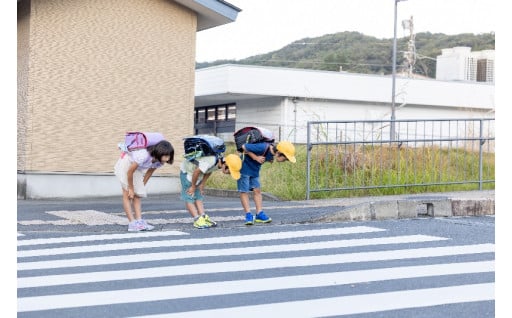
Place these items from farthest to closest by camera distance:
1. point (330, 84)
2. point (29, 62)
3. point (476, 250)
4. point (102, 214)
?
point (330, 84), point (29, 62), point (102, 214), point (476, 250)

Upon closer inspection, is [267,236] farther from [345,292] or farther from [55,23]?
[55,23]

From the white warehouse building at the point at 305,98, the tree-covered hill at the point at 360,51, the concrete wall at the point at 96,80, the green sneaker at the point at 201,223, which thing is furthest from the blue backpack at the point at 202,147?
the tree-covered hill at the point at 360,51

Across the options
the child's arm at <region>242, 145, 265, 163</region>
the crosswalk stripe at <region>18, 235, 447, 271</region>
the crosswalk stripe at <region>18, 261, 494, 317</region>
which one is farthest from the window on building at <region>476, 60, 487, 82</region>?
the crosswalk stripe at <region>18, 261, 494, 317</region>

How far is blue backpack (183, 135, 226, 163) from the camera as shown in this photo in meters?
9.41

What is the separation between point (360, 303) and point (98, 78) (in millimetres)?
11737

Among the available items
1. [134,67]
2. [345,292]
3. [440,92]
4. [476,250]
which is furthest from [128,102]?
[440,92]

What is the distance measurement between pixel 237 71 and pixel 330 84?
4.73 meters

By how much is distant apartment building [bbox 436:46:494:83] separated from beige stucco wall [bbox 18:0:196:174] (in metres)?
34.2

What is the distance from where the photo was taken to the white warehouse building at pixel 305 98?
3303 cm

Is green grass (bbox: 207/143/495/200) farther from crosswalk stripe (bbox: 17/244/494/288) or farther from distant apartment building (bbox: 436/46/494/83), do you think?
distant apartment building (bbox: 436/46/494/83)

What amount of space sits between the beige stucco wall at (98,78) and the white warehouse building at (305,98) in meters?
12.8

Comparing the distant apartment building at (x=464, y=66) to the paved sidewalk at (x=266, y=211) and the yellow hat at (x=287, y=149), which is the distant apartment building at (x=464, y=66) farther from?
the yellow hat at (x=287, y=149)

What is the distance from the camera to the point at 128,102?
55.3 feet

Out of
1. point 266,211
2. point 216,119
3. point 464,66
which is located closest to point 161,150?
point 266,211
